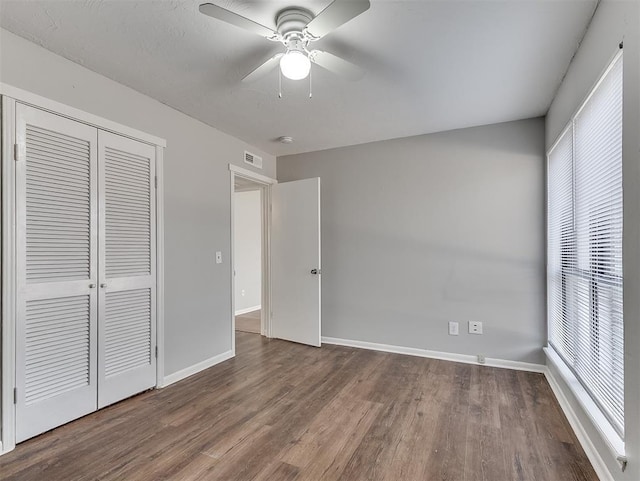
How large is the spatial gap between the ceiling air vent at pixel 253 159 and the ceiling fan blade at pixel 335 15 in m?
2.30

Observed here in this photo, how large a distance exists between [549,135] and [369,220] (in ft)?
6.02

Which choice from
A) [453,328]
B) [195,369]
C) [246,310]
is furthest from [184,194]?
[246,310]

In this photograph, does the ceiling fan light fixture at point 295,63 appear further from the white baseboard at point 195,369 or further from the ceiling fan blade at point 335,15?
the white baseboard at point 195,369

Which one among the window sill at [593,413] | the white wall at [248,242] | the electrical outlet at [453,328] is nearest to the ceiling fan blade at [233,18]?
the window sill at [593,413]

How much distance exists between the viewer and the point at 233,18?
150 cm

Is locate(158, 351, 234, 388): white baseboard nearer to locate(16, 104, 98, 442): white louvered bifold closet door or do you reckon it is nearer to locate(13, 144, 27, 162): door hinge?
locate(16, 104, 98, 442): white louvered bifold closet door

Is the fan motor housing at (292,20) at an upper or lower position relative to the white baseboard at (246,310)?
upper

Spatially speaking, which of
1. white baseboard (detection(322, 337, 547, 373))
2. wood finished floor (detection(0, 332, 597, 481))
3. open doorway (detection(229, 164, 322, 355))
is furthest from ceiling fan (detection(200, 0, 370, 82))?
white baseboard (detection(322, 337, 547, 373))

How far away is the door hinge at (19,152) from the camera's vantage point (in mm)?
1898

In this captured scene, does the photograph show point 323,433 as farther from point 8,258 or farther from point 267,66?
point 267,66

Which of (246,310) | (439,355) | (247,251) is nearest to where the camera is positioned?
(439,355)

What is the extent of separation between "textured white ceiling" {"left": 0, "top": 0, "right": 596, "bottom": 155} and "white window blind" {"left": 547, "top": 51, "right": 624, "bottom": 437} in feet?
1.66

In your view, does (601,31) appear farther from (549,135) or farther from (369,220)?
(369,220)

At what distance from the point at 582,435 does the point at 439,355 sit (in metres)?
1.53
